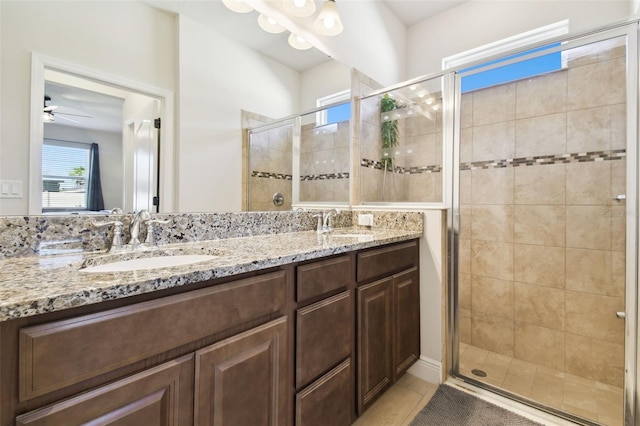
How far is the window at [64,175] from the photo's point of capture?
0.97 m

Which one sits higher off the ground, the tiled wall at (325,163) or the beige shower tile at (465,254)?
the tiled wall at (325,163)

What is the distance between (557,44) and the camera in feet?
5.45

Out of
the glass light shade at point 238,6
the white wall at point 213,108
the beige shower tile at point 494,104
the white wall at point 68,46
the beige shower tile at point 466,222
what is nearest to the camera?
the white wall at point 68,46

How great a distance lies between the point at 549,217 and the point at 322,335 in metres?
1.89

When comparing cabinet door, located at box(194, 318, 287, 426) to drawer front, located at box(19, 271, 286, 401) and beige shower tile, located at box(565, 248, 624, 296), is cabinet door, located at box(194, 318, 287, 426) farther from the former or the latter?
beige shower tile, located at box(565, 248, 624, 296)

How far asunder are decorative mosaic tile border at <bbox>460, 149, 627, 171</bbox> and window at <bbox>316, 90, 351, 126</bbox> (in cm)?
89

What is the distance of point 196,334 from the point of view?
761 mm

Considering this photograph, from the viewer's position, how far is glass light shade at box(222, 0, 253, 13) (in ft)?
4.73

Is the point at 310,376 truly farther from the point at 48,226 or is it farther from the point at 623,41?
the point at 623,41

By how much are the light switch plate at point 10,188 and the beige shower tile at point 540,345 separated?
2.86 m

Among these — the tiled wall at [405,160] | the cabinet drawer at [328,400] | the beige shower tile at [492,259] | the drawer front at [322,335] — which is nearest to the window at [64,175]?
the drawer front at [322,335]

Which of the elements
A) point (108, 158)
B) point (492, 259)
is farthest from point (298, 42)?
point (492, 259)

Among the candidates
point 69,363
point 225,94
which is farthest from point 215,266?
point 225,94

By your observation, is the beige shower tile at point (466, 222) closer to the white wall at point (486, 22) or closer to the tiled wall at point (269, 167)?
the white wall at point (486, 22)
